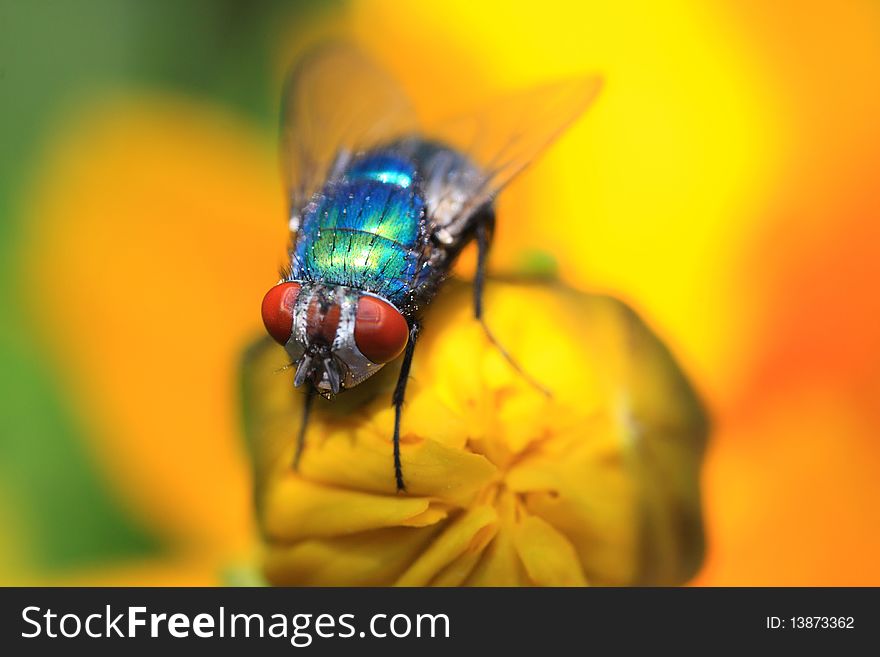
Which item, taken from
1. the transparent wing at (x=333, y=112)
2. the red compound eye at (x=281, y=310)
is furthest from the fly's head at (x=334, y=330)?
the transparent wing at (x=333, y=112)

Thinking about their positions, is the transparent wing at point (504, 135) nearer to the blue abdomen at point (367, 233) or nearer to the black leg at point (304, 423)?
the blue abdomen at point (367, 233)

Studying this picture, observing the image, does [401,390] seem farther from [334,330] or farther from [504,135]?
[504,135]

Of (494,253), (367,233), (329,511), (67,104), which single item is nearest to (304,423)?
(329,511)

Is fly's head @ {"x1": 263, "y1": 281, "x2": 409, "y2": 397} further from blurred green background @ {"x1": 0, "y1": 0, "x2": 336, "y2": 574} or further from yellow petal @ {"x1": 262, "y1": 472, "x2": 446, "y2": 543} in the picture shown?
blurred green background @ {"x1": 0, "y1": 0, "x2": 336, "y2": 574}

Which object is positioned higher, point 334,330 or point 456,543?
point 334,330

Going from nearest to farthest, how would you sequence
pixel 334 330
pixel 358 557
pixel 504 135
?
1. pixel 334 330
2. pixel 358 557
3. pixel 504 135
